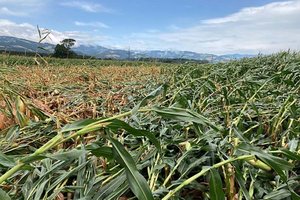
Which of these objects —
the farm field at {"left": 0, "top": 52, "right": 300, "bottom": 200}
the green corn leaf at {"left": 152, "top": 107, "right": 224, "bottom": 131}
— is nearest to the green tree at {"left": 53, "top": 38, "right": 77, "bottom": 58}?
the farm field at {"left": 0, "top": 52, "right": 300, "bottom": 200}

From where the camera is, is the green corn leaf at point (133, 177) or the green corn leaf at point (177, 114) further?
the green corn leaf at point (177, 114)

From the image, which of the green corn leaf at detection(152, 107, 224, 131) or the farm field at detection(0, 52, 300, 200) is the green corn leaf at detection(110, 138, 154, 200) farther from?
the green corn leaf at detection(152, 107, 224, 131)

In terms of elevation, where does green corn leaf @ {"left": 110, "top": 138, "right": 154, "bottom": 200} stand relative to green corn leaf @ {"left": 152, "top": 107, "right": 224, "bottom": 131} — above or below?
below

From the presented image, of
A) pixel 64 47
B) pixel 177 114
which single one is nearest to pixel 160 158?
pixel 177 114

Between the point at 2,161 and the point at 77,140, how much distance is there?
474mm

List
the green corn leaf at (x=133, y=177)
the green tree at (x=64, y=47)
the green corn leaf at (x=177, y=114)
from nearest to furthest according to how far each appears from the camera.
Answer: the green corn leaf at (x=133, y=177)
the green corn leaf at (x=177, y=114)
the green tree at (x=64, y=47)

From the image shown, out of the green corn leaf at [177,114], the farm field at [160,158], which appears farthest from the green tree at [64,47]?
the green corn leaf at [177,114]

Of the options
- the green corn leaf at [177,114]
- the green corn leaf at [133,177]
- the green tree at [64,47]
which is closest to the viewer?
the green corn leaf at [133,177]

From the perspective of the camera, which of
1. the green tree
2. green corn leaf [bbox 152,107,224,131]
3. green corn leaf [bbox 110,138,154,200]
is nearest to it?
green corn leaf [bbox 110,138,154,200]

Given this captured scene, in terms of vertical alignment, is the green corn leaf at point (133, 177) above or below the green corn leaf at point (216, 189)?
above

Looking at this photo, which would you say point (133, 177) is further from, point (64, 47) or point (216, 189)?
point (64, 47)

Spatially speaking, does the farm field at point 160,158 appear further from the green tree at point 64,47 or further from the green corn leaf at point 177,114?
→ the green tree at point 64,47

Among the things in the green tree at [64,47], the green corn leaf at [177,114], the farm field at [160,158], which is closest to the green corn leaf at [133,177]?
the farm field at [160,158]

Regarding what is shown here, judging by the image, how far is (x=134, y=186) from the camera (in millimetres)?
625
